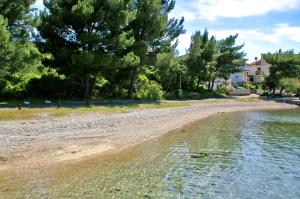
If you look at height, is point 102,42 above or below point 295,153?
above

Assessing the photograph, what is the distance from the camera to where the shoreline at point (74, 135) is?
1995 cm

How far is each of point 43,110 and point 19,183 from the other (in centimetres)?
1476

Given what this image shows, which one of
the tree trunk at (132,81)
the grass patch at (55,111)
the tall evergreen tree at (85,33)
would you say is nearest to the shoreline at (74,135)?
the grass patch at (55,111)

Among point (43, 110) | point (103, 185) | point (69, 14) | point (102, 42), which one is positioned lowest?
point (103, 185)

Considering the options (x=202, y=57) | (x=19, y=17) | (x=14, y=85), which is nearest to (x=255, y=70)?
(x=202, y=57)

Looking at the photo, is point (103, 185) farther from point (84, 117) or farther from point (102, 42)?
point (102, 42)

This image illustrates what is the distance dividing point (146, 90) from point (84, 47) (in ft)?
42.6

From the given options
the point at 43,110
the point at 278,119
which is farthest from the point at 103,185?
the point at 278,119

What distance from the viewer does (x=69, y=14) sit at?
3797 cm

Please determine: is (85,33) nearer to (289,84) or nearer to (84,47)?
(84,47)

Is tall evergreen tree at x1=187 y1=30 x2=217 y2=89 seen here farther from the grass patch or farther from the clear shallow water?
the clear shallow water

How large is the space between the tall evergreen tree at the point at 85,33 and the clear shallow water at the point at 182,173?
1269cm

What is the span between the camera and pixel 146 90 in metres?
50.5

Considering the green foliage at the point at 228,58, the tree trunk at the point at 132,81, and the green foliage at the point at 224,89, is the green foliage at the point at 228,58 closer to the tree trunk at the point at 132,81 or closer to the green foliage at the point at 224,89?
the green foliage at the point at 224,89
